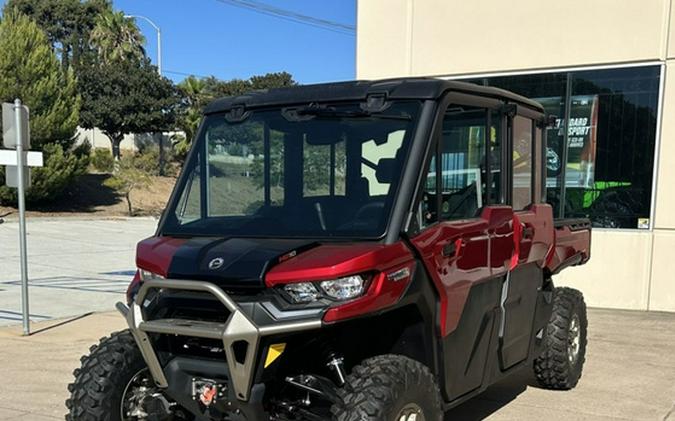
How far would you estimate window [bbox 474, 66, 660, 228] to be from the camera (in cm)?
960

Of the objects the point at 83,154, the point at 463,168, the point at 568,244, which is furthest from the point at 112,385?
the point at 83,154

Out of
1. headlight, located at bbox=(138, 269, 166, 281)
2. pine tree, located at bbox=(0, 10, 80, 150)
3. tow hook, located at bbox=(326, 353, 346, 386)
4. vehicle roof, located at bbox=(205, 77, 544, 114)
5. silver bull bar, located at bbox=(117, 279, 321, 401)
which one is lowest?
tow hook, located at bbox=(326, 353, 346, 386)

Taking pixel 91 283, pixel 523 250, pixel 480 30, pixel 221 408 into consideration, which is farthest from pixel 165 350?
pixel 91 283

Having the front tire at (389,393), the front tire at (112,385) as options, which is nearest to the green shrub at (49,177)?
the front tire at (112,385)

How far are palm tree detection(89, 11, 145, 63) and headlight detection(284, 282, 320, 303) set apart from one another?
4968cm

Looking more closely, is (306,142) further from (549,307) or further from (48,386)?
(48,386)

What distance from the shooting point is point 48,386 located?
5.76 m

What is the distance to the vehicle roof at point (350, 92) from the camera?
3.53m

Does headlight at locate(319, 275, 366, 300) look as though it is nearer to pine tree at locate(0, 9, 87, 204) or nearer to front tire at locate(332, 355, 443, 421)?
front tire at locate(332, 355, 443, 421)

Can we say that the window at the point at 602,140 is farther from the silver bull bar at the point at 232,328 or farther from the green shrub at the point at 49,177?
the green shrub at the point at 49,177

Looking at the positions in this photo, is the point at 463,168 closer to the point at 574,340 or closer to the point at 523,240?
the point at 523,240

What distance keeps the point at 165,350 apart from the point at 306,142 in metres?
1.39

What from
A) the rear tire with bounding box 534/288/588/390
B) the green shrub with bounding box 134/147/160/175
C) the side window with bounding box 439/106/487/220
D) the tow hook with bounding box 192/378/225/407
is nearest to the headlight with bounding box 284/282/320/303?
the tow hook with bounding box 192/378/225/407

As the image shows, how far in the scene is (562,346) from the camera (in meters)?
5.39
